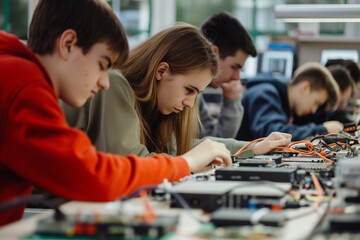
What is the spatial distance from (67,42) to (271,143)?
39.4 inches

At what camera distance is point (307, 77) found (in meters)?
3.36

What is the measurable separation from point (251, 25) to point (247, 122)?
12.8 feet

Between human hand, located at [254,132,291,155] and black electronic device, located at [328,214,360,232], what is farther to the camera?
human hand, located at [254,132,291,155]

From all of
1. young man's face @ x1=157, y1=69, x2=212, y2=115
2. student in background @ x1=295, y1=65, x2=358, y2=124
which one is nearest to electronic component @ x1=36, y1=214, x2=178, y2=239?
young man's face @ x1=157, y1=69, x2=212, y2=115

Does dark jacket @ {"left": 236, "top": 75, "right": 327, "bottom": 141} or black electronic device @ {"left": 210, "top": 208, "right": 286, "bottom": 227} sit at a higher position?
black electronic device @ {"left": 210, "top": 208, "right": 286, "bottom": 227}

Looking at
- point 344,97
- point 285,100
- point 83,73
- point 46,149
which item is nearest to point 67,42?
point 83,73

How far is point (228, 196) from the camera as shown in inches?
36.8

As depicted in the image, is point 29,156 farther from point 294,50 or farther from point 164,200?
point 294,50

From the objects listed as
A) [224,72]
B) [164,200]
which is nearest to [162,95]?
[164,200]

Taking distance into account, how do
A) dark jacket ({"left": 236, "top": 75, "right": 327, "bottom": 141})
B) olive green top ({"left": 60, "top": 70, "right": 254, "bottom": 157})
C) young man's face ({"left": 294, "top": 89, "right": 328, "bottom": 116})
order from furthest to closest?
young man's face ({"left": 294, "top": 89, "right": 328, "bottom": 116}), dark jacket ({"left": 236, "top": 75, "right": 327, "bottom": 141}), olive green top ({"left": 60, "top": 70, "right": 254, "bottom": 157})

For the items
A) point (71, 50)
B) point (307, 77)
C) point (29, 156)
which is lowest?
point (307, 77)

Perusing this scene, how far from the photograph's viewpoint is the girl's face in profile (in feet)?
5.37

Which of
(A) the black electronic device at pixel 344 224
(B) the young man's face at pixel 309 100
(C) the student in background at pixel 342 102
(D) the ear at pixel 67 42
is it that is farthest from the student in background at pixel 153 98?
(C) the student in background at pixel 342 102

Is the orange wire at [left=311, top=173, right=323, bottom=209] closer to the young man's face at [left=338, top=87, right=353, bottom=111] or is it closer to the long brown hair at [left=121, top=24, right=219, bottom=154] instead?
the long brown hair at [left=121, top=24, right=219, bottom=154]
